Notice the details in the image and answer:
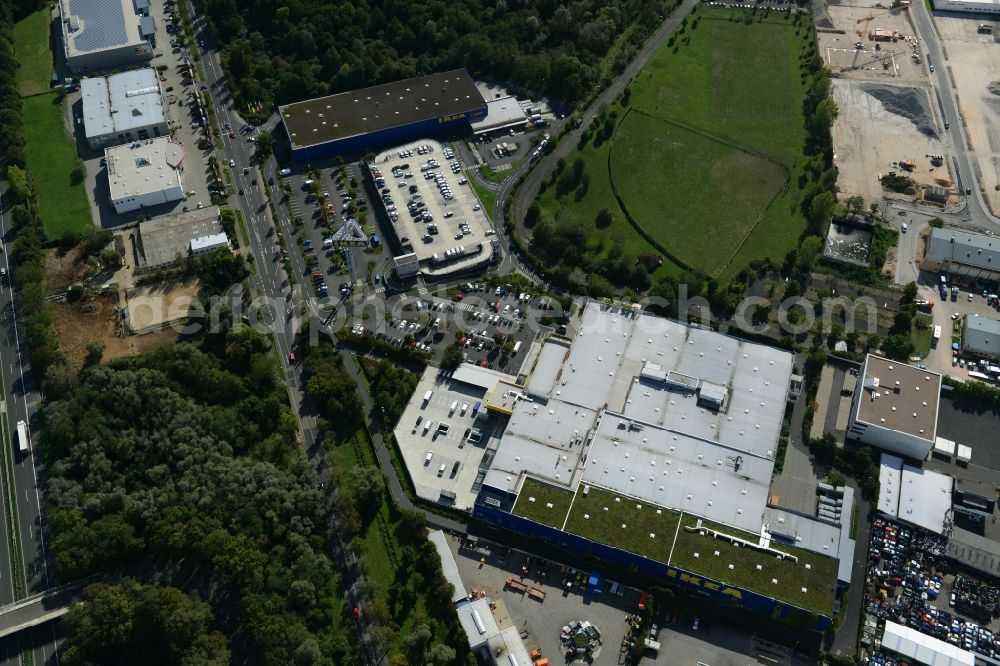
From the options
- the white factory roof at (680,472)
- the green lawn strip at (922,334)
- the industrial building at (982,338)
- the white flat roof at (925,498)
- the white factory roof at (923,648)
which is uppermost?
the industrial building at (982,338)

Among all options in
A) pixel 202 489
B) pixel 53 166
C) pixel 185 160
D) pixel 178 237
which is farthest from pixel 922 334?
pixel 53 166

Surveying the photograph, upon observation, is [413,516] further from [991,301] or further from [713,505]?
[991,301]

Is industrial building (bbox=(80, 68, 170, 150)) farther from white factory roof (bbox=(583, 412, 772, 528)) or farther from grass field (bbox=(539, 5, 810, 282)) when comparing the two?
white factory roof (bbox=(583, 412, 772, 528))

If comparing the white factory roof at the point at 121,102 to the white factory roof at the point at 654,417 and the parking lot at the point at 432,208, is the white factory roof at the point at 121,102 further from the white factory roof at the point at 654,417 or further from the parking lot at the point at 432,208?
the white factory roof at the point at 654,417

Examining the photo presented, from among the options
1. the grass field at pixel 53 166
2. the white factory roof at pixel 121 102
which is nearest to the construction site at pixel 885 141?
the white factory roof at pixel 121 102

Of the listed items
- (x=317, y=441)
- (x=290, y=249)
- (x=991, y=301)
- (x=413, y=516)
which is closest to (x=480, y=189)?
(x=290, y=249)

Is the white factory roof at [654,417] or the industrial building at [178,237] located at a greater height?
the industrial building at [178,237]

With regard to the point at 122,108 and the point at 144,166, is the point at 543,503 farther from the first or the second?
the point at 122,108

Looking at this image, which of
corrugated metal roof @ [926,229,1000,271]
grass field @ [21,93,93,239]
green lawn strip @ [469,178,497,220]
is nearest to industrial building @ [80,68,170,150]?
grass field @ [21,93,93,239]
